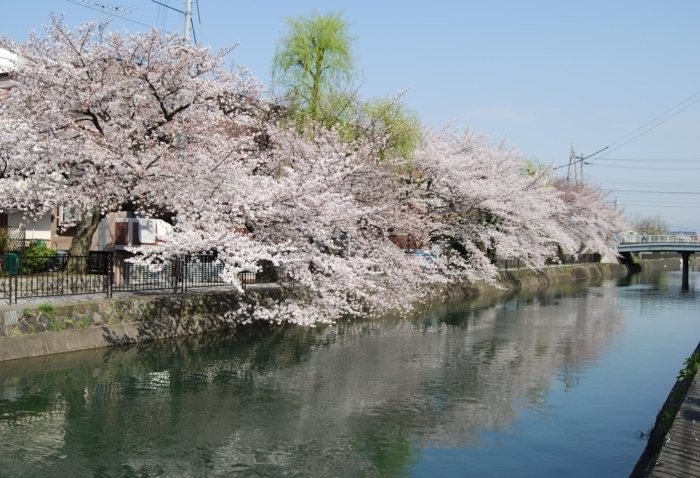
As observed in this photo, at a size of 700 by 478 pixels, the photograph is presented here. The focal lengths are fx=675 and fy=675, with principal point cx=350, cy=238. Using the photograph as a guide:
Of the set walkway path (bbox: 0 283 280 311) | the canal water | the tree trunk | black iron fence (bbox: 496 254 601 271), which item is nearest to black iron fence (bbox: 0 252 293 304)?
walkway path (bbox: 0 283 280 311)

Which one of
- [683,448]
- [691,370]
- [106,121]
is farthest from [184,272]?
[683,448]

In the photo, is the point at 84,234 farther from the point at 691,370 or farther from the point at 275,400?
the point at 691,370

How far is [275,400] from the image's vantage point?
12648 millimetres

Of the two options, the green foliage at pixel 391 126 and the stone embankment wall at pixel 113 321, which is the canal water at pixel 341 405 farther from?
Answer: the green foliage at pixel 391 126

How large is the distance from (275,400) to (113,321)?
20.1 feet

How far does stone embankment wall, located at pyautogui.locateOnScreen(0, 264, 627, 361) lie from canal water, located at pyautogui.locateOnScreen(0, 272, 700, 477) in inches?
15.3

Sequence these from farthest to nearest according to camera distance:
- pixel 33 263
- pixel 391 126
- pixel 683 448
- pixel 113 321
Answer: pixel 391 126, pixel 33 263, pixel 113 321, pixel 683 448

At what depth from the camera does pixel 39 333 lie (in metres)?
14.9

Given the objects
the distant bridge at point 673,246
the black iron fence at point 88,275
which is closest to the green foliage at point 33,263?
the black iron fence at point 88,275

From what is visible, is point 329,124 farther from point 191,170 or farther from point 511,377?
point 511,377

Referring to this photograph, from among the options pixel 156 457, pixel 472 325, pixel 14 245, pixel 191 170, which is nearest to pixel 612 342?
pixel 472 325

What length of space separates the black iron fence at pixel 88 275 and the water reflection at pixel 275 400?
86.6 inches

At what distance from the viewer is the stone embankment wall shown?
14586 mm

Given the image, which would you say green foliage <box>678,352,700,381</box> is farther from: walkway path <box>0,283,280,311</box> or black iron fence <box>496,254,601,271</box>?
black iron fence <box>496,254,601,271</box>
